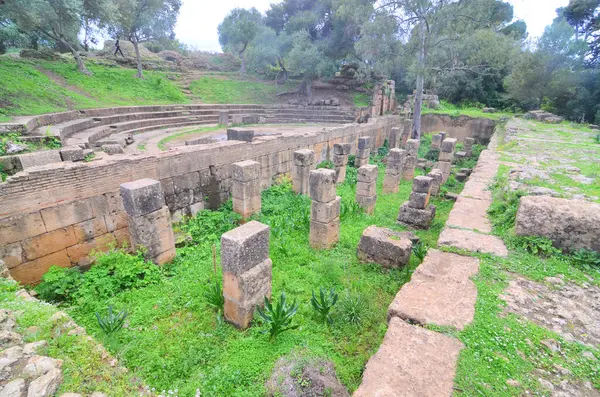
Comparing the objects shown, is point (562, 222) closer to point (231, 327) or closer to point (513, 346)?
point (513, 346)

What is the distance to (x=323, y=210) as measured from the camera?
22.3 feet

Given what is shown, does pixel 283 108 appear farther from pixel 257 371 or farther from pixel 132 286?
pixel 257 371

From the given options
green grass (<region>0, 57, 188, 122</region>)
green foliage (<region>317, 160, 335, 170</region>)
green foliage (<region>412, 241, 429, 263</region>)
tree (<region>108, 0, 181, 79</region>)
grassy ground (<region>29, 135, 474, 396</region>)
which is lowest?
grassy ground (<region>29, 135, 474, 396</region>)

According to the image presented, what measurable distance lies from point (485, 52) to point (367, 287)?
15.7m

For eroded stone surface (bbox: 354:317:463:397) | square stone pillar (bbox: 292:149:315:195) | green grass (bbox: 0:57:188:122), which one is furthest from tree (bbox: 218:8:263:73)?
eroded stone surface (bbox: 354:317:463:397)

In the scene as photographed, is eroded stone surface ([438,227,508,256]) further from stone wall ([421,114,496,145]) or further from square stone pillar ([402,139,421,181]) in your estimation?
stone wall ([421,114,496,145])

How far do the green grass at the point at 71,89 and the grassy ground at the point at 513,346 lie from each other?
14204mm

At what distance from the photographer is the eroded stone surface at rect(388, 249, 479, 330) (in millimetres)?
2996

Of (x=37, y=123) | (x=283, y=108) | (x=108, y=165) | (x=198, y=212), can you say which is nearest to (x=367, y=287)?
(x=198, y=212)

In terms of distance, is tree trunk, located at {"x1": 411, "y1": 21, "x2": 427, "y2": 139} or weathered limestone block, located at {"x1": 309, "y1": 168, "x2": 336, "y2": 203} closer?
weathered limestone block, located at {"x1": 309, "y1": 168, "x2": 336, "y2": 203}

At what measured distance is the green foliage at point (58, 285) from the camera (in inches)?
190

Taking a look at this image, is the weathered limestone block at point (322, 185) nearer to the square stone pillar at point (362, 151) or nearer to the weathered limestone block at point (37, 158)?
the weathered limestone block at point (37, 158)

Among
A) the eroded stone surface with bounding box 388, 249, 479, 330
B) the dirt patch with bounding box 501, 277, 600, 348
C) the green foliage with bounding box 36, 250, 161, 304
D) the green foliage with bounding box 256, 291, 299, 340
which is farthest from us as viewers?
the green foliage with bounding box 36, 250, 161, 304

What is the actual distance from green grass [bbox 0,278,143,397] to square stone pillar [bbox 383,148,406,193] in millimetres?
10119
